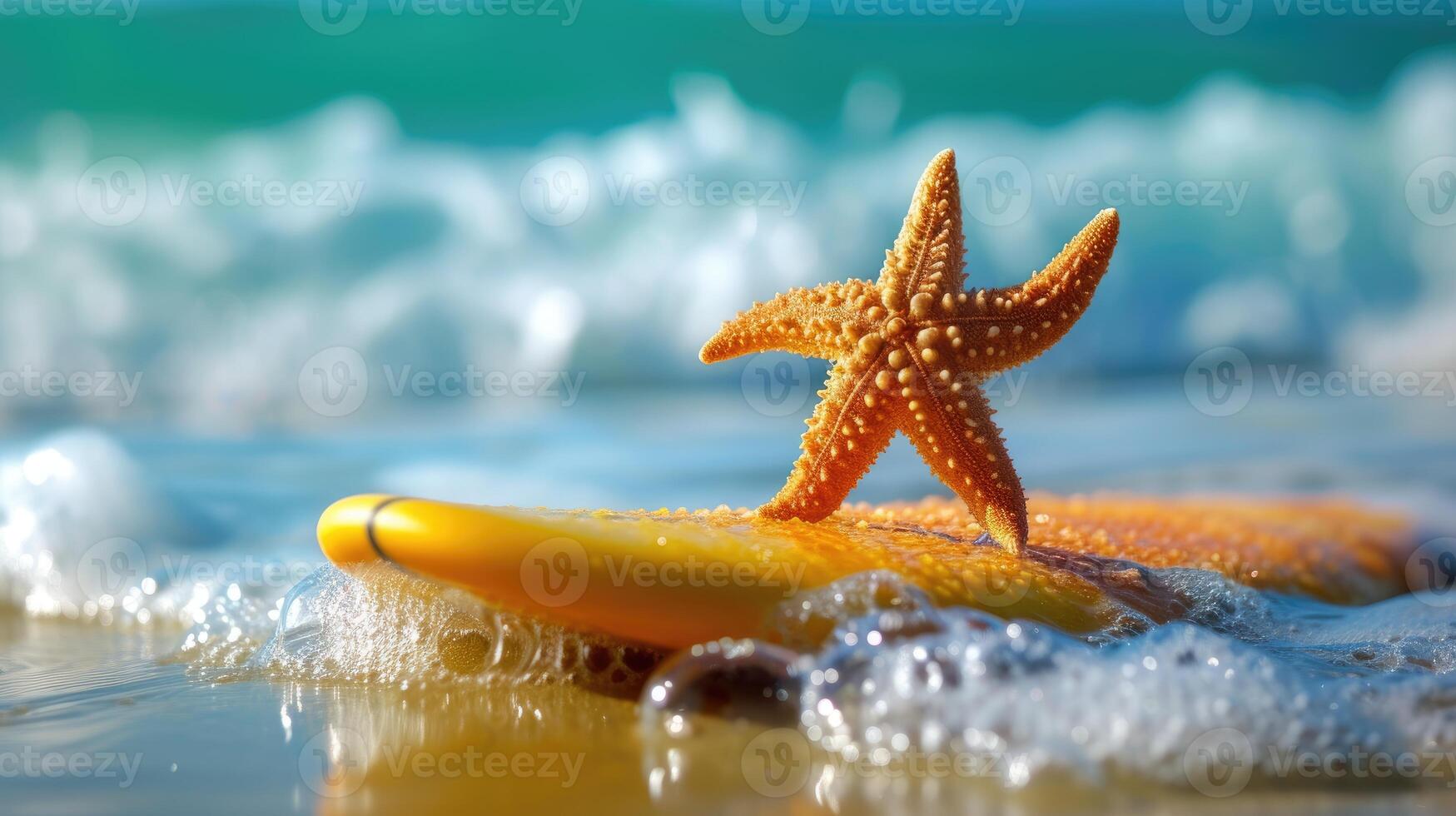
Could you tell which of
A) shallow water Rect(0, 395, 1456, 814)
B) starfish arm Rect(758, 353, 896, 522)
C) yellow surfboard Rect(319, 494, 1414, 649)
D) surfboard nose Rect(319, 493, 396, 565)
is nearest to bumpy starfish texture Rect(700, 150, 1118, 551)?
starfish arm Rect(758, 353, 896, 522)

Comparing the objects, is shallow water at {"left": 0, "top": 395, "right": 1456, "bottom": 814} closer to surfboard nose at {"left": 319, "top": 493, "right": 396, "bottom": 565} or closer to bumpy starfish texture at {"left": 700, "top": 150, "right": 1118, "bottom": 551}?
surfboard nose at {"left": 319, "top": 493, "right": 396, "bottom": 565}

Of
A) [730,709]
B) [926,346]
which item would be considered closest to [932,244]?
[926,346]

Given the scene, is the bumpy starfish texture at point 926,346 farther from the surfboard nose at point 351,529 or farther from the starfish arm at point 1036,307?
the surfboard nose at point 351,529

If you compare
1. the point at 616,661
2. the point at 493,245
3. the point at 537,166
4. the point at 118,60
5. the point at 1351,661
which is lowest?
the point at 1351,661

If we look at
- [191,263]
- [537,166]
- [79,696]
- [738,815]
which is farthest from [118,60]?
[738,815]

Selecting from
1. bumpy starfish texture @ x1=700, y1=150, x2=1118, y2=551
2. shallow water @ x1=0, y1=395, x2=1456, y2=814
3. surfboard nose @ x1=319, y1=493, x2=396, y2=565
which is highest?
bumpy starfish texture @ x1=700, y1=150, x2=1118, y2=551

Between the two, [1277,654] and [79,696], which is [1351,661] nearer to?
[1277,654]

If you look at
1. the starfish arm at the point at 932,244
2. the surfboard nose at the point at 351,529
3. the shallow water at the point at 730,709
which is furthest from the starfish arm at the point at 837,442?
the surfboard nose at the point at 351,529
